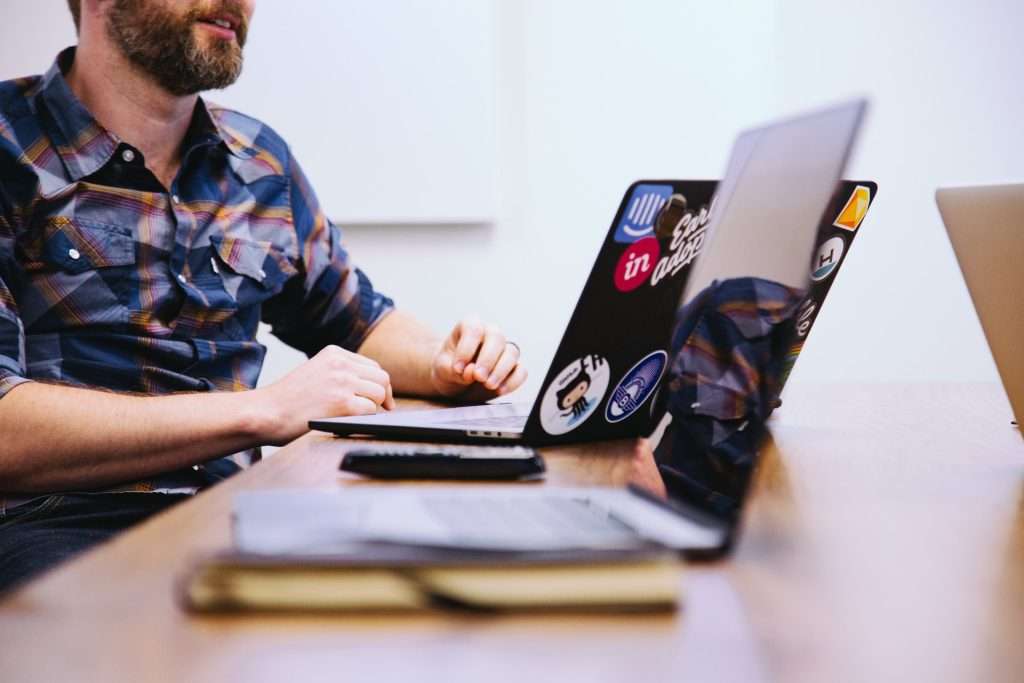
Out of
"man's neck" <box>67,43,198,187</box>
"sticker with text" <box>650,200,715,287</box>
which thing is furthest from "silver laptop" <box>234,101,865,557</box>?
"man's neck" <box>67,43,198,187</box>

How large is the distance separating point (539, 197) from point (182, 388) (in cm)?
152

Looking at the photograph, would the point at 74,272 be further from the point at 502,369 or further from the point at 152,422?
the point at 502,369

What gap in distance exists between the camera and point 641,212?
0.87 meters

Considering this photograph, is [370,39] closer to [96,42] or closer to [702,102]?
[702,102]

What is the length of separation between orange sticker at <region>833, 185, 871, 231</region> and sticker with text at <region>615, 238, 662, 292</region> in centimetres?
24

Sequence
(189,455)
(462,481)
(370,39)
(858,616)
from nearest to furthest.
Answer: (858,616) < (462,481) < (189,455) < (370,39)

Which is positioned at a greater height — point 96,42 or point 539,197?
point 96,42

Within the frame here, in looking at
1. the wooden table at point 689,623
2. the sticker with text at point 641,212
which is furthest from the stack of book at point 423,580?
the sticker with text at point 641,212

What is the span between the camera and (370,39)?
2.77 metres

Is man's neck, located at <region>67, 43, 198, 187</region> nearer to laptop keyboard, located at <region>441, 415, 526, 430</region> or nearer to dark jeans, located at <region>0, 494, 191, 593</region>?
dark jeans, located at <region>0, 494, 191, 593</region>

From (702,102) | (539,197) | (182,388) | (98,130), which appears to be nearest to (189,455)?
(182,388)

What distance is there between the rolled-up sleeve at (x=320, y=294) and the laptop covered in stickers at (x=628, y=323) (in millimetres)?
630

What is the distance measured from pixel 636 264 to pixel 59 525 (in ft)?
2.20

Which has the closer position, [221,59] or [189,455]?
[189,455]
